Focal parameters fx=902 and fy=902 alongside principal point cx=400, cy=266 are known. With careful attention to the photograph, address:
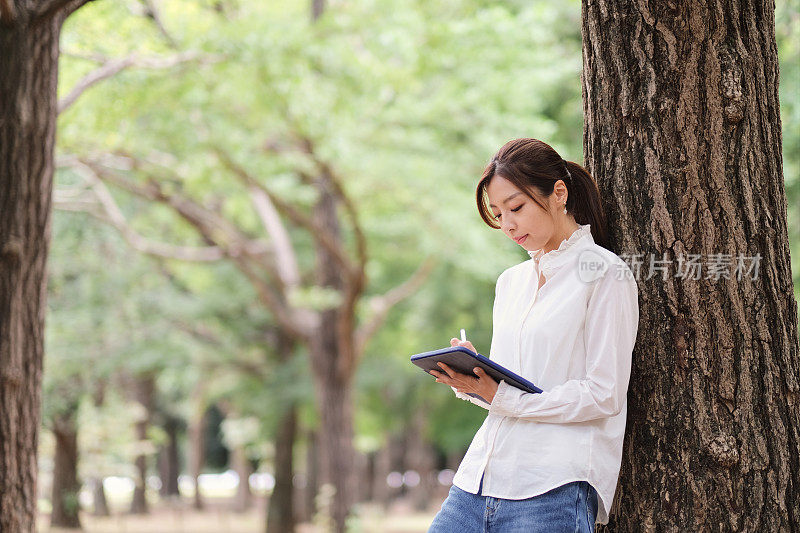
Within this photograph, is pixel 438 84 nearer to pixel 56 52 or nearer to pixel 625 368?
pixel 56 52

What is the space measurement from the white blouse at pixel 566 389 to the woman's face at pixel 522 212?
7 centimetres

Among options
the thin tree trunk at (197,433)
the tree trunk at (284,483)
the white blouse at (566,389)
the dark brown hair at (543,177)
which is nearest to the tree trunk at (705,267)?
the dark brown hair at (543,177)

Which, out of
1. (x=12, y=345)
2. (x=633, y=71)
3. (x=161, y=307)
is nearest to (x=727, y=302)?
(x=633, y=71)

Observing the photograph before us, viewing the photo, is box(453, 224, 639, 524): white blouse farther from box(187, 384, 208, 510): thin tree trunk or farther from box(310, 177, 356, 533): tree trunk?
box(187, 384, 208, 510): thin tree trunk

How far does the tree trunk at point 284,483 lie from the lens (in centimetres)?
1805

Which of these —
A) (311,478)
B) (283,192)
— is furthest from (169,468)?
(283,192)

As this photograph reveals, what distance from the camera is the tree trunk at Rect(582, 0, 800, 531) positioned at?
2676mm

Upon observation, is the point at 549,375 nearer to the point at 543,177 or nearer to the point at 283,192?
the point at 543,177

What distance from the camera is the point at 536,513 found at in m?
2.42

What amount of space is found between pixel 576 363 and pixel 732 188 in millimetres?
766

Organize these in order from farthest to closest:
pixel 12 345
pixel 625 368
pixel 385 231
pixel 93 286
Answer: pixel 93 286, pixel 385 231, pixel 12 345, pixel 625 368

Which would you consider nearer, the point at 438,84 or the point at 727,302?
the point at 727,302

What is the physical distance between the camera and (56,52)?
4.75 metres

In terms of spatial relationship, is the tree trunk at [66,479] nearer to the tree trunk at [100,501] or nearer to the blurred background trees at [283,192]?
the blurred background trees at [283,192]
